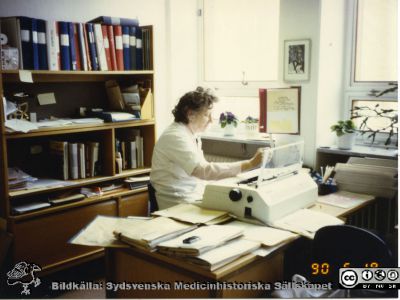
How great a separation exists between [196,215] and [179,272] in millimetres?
408

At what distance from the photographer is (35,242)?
2.97 meters

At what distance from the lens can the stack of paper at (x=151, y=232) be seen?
194 cm

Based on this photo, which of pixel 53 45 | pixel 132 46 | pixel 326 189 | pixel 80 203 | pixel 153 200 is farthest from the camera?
pixel 132 46

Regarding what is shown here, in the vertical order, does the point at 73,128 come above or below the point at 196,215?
above

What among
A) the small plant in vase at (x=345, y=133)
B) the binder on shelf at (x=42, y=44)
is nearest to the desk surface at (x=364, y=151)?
the small plant in vase at (x=345, y=133)

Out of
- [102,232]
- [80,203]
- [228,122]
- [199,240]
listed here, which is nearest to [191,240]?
[199,240]

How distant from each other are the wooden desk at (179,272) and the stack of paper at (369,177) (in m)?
1.00

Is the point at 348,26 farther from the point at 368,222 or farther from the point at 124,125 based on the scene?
the point at 124,125

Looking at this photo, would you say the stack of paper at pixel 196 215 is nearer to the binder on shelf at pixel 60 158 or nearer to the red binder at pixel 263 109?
the binder on shelf at pixel 60 158

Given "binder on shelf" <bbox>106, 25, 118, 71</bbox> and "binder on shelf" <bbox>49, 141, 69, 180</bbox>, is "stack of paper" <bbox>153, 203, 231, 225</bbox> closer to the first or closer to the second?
"binder on shelf" <bbox>49, 141, 69, 180</bbox>

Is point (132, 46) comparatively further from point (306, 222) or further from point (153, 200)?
point (306, 222)

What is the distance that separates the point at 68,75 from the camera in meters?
3.31

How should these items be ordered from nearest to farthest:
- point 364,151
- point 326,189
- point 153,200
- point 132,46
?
point 153,200 → point 326,189 → point 364,151 → point 132,46

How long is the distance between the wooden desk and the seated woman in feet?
2.01
